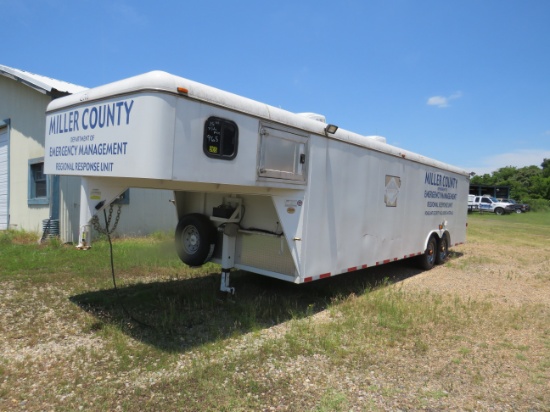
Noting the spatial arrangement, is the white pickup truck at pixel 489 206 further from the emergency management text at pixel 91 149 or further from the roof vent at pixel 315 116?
the emergency management text at pixel 91 149

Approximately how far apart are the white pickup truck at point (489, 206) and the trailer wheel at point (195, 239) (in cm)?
3621

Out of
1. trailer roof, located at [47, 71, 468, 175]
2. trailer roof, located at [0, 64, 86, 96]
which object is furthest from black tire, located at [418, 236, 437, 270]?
trailer roof, located at [0, 64, 86, 96]

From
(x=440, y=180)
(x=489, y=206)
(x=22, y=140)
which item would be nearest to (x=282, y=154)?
(x=440, y=180)

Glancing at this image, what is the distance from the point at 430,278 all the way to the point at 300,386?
5.71 metres

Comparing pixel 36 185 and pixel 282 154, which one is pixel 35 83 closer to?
pixel 36 185

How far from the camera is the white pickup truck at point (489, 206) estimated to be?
3566cm

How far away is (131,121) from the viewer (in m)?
3.80

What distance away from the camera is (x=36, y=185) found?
11.7m

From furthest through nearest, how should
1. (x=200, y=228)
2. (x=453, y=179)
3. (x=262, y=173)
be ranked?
(x=453, y=179) → (x=200, y=228) → (x=262, y=173)

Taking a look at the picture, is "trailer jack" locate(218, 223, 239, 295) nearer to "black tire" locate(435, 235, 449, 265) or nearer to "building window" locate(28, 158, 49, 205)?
"black tire" locate(435, 235, 449, 265)

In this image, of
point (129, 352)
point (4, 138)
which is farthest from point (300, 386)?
point (4, 138)

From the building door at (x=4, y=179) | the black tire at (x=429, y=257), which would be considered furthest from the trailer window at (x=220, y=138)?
the building door at (x=4, y=179)

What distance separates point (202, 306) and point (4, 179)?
1115 centimetres

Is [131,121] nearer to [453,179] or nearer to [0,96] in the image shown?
[453,179]
